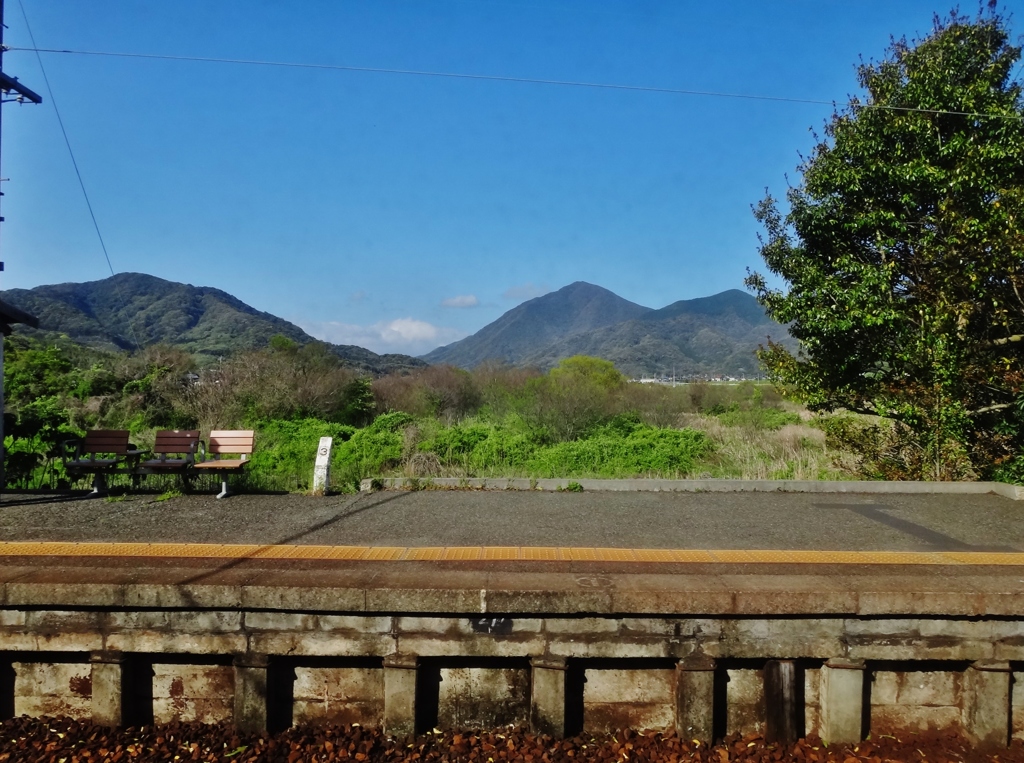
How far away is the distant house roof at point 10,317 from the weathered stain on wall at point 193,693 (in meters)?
6.55

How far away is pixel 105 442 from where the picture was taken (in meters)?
8.48

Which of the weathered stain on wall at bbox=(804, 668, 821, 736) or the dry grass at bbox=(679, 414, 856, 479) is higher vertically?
the dry grass at bbox=(679, 414, 856, 479)

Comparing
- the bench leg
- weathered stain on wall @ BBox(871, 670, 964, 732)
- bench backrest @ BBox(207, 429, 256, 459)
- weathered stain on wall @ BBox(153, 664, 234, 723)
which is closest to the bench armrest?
the bench leg

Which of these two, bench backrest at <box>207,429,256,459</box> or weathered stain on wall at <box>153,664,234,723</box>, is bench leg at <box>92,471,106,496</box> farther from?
weathered stain on wall at <box>153,664,234,723</box>

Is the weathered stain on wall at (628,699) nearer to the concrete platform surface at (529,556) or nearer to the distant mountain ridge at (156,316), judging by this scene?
the concrete platform surface at (529,556)

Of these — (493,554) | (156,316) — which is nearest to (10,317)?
(493,554)

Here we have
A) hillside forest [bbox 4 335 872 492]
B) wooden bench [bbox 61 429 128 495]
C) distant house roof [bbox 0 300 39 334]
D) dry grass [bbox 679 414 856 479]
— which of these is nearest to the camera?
wooden bench [bbox 61 429 128 495]

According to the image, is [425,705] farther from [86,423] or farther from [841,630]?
[86,423]

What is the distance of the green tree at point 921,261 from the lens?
30.5 feet

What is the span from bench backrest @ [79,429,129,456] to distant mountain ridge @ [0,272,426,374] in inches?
1432

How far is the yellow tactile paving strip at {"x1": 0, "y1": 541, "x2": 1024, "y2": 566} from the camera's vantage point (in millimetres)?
4730

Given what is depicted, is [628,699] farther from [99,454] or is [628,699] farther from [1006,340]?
[1006,340]

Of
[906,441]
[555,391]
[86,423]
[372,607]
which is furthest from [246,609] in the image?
[86,423]

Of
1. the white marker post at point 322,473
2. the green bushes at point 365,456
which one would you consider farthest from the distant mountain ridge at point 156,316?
the white marker post at point 322,473
